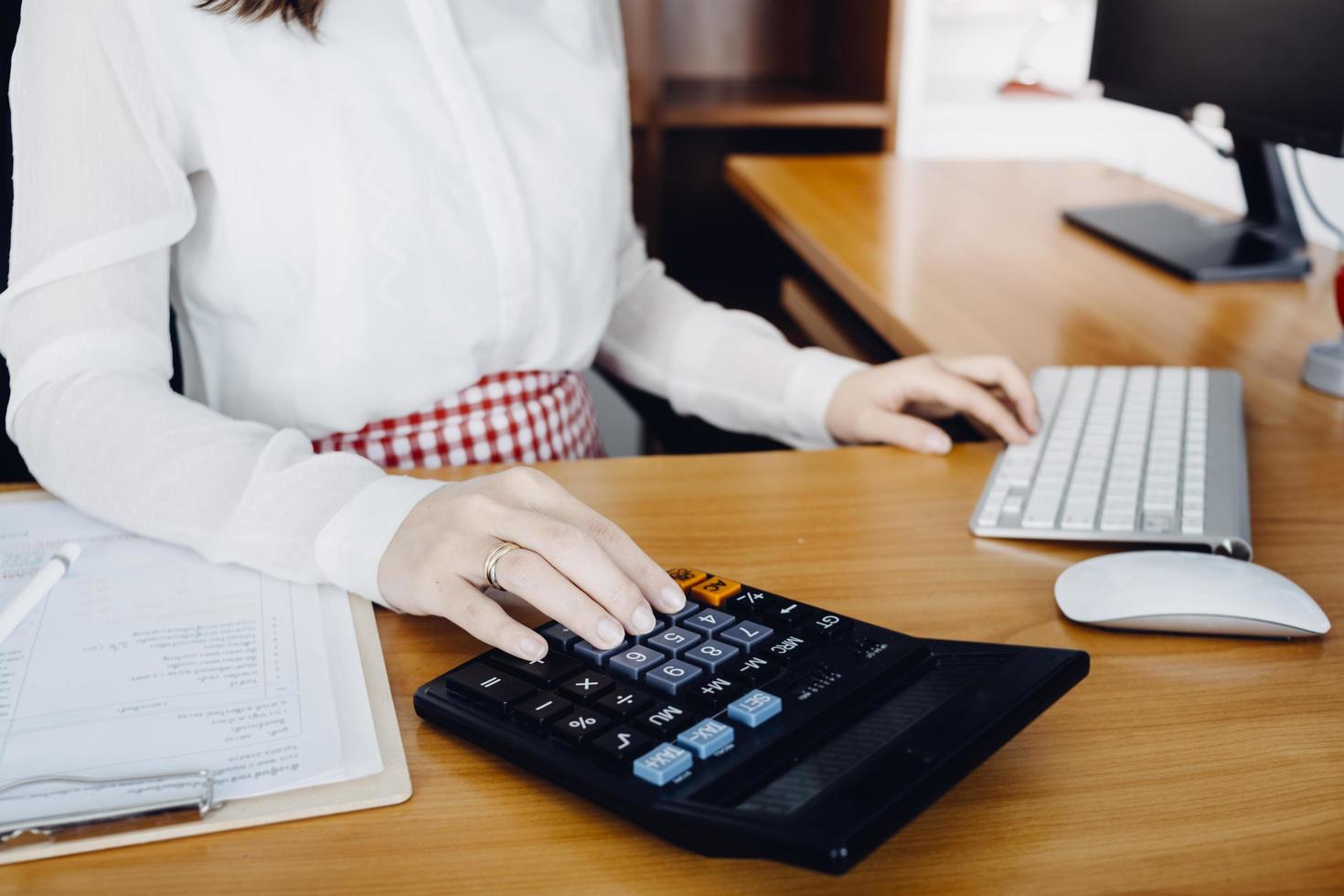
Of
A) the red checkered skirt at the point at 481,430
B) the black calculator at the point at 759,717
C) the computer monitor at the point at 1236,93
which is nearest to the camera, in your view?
the black calculator at the point at 759,717

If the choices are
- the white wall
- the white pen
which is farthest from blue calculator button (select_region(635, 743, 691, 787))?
the white wall

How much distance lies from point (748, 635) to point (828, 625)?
0.04m

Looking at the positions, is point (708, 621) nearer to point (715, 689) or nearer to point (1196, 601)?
point (715, 689)

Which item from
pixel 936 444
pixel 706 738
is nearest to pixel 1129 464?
pixel 936 444

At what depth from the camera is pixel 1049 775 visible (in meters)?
0.46

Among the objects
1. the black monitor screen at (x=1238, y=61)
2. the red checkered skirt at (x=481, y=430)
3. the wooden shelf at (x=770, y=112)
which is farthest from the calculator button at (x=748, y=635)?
the wooden shelf at (x=770, y=112)

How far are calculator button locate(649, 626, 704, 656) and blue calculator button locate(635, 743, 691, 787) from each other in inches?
2.7

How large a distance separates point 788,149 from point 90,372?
1760 millimetres

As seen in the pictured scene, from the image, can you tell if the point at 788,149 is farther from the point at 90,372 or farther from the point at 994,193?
the point at 90,372

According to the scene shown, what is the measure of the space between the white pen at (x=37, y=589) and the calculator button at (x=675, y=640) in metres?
0.30

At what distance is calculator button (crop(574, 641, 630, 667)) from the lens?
49 centimetres

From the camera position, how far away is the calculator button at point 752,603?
52cm

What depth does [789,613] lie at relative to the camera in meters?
0.52

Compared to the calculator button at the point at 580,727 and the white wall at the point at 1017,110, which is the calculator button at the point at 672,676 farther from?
the white wall at the point at 1017,110
